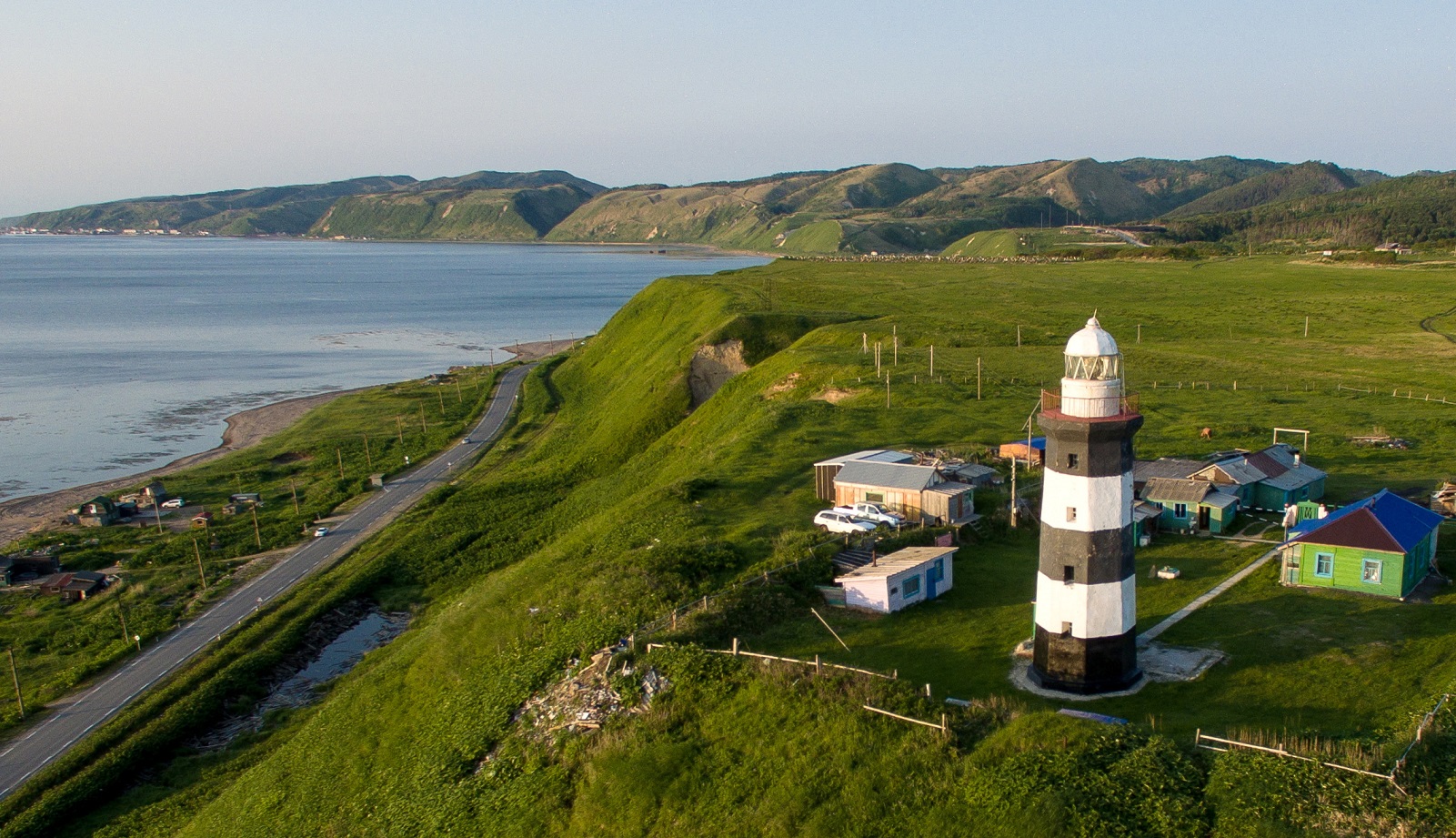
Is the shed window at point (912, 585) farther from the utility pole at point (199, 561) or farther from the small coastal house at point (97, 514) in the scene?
the small coastal house at point (97, 514)

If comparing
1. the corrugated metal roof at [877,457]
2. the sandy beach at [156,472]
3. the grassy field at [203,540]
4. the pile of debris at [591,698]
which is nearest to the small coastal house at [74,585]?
the grassy field at [203,540]

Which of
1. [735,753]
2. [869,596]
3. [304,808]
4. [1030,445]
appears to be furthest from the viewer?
[1030,445]

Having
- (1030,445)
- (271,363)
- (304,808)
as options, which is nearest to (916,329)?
(1030,445)

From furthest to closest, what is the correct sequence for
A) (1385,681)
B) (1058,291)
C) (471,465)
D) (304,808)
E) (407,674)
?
1. (1058,291)
2. (471,465)
3. (407,674)
4. (304,808)
5. (1385,681)

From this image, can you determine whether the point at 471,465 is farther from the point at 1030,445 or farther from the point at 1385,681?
the point at 1385,681

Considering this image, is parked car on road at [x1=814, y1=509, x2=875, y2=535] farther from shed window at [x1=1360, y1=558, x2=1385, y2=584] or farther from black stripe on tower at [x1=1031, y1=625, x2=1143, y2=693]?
shed window at [x1=1360, y1=558, x2=1385, y2=584]

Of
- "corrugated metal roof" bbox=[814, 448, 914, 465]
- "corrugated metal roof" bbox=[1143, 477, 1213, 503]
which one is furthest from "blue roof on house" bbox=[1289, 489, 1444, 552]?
"corrugated metal roof" bbox=[814, 448, 914, 465]
